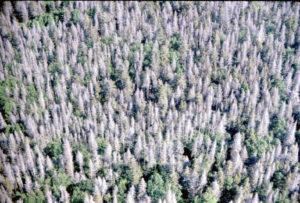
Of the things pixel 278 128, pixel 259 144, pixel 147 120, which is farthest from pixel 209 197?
pixel 278 128

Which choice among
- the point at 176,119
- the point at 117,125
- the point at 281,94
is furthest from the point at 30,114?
the point at 281,94

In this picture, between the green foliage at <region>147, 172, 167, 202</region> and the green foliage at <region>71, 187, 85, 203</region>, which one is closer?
the green foliage at <region>71, 187, 85, 203</region>

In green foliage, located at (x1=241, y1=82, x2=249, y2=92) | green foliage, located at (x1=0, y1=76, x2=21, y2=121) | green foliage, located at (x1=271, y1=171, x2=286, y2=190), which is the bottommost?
green foliage, located at (x1=271, y1=171, x2=286, y2=190)

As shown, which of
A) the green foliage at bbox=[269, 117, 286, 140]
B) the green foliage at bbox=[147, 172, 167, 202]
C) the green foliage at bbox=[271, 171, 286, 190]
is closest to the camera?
the green foliage at bbox=[147, 172, 167, 202]

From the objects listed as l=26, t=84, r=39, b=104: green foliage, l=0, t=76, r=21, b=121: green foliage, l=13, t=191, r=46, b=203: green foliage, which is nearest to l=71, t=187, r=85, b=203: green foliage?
l=13, t=191, r=46, b=203: green foliage

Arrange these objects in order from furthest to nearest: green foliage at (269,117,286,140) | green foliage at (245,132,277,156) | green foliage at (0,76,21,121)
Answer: green foliage at (0,76,21,121) < green foliage at (269,117,286,140) < green foliage at (245,132,277,156)

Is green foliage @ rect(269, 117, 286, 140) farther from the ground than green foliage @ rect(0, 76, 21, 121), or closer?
closer

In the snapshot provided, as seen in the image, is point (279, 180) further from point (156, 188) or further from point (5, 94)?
point (5, 94)

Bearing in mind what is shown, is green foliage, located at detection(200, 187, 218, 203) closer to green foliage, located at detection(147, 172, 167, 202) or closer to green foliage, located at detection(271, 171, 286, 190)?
green foliage, located at detection(147, 172, 167, 202)
